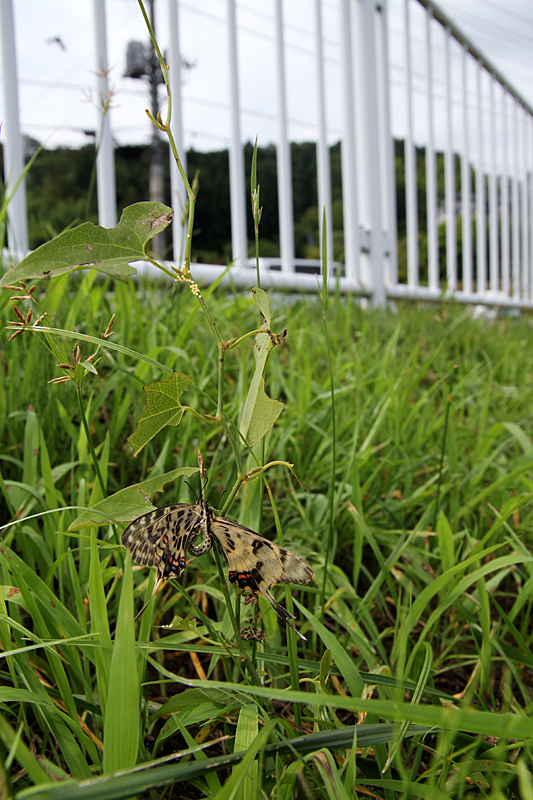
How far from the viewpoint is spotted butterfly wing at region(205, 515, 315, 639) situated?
246 millimetres

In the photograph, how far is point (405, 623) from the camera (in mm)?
413

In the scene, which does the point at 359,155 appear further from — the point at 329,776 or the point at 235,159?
the point at 329,776

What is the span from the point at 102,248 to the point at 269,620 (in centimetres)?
35

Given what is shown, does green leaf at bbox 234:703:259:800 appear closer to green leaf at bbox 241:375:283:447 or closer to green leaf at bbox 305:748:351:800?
green leaf at bbox 305:748:351:800

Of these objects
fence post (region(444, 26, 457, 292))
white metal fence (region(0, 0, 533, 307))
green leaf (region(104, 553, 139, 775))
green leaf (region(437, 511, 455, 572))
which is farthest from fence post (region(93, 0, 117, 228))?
fence post (region(444, 26, 457, 292))

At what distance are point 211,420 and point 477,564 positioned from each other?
41cm

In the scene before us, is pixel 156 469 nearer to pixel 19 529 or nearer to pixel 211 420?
pixel 19 529

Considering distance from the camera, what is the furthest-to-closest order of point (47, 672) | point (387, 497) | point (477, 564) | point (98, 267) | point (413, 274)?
point (413, 274) → point (387, 497) → point (477, 564) → point (47, 672) → point (98, 267)

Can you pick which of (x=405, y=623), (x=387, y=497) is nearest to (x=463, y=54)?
(x=387, y=497)

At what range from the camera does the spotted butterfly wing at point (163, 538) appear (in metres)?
0.24

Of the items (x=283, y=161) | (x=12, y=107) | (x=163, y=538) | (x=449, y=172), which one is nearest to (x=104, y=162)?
(x=12, y=107)

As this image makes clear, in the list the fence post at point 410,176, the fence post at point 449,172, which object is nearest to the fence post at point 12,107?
the fence post at point 410,176

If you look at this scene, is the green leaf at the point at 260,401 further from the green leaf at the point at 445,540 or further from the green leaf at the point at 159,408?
the green leaf at the point at 445,540

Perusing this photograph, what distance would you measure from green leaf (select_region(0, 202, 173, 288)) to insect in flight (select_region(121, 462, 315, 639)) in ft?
A: 0.44
